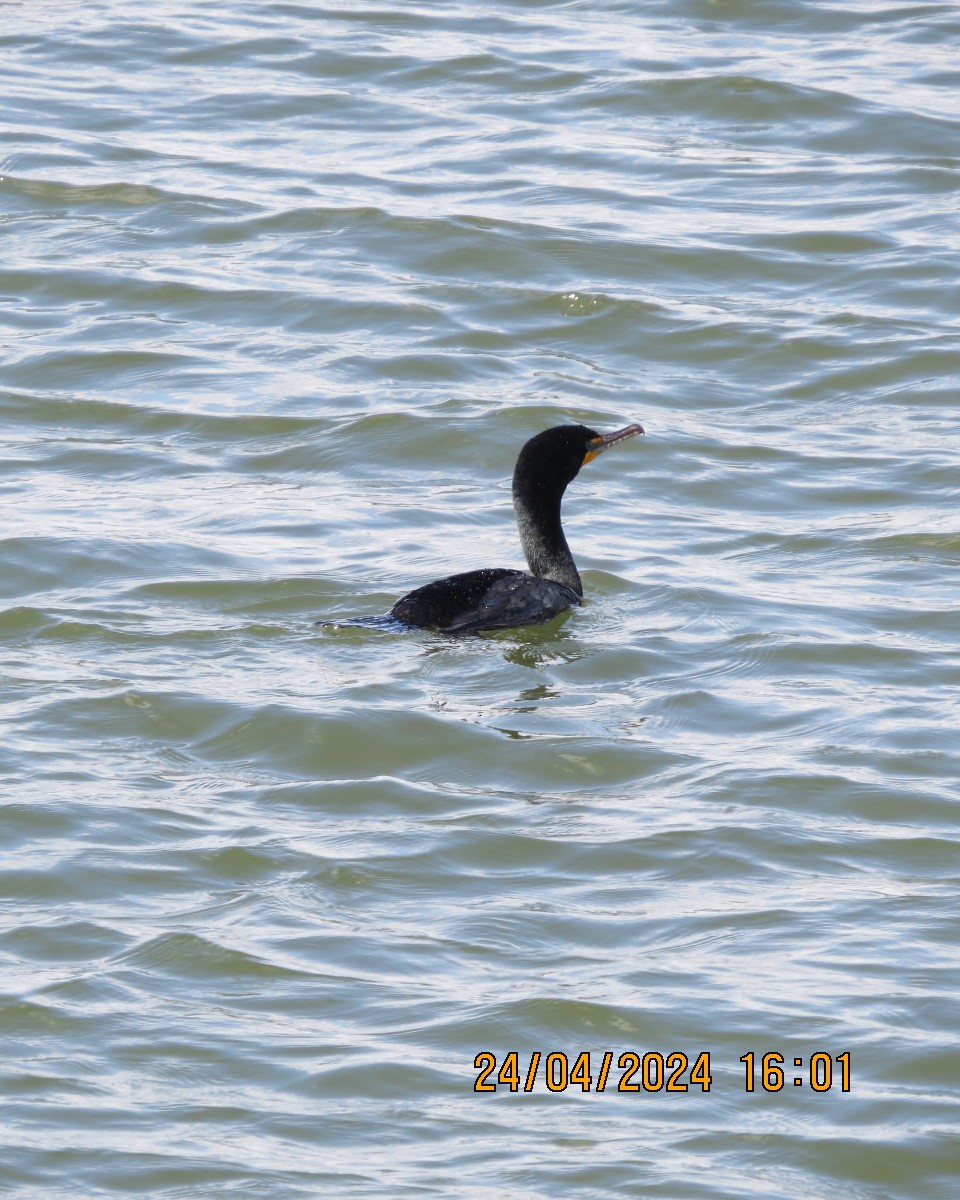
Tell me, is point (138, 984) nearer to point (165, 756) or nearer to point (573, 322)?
point (165, 756)

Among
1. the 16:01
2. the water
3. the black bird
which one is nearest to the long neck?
the black bird

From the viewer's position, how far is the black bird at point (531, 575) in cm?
945

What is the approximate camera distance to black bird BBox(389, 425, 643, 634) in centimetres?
945

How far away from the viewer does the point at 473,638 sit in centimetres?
964

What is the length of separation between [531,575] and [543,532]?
26 cm

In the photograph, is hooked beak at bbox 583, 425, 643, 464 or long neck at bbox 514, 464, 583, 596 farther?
hooked beak at bbox 583, 425, 643, 464

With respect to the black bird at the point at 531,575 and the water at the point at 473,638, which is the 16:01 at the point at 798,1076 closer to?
the water at the point at 473,638

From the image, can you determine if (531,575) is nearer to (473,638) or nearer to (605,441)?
(473,638)

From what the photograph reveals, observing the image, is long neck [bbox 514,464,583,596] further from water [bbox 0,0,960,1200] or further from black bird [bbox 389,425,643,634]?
water [bbox 0,0,960,1200]

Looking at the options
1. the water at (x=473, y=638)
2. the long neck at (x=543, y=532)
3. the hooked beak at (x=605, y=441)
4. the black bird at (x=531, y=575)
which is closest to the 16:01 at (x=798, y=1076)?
the water at (x=473, y=638)

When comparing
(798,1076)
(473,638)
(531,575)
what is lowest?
(798,1076)

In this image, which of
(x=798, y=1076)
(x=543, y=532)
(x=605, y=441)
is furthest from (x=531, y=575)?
(x=798, y=1076)

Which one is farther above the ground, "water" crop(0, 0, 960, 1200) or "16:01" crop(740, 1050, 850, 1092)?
"water" crop(0, 0, 960, 1200)

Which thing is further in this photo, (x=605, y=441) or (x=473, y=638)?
(x=605, y=441)
